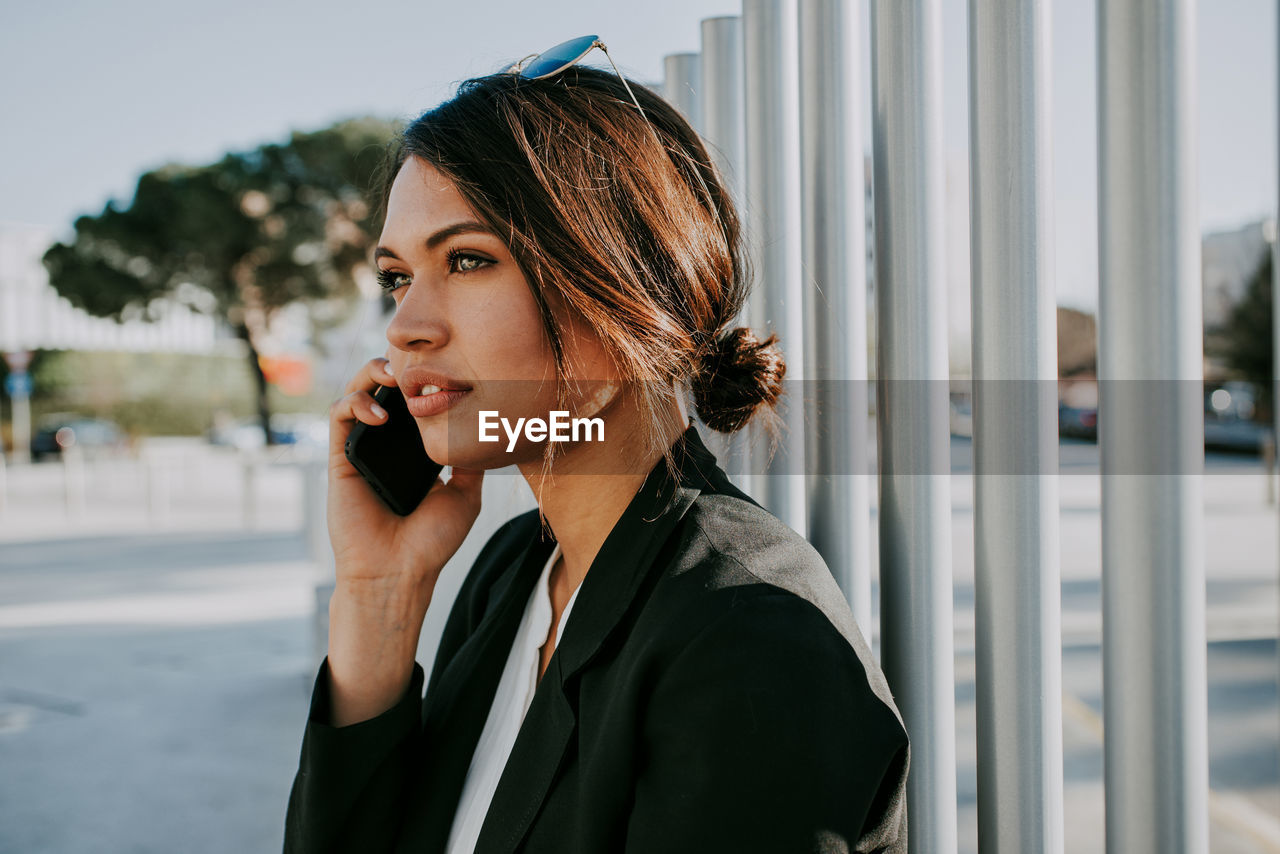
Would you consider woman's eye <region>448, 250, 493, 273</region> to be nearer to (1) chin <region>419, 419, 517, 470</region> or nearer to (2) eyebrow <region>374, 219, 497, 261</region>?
(2) eyebrow <region>374, 219, 497, 261</region>

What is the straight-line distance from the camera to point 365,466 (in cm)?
179

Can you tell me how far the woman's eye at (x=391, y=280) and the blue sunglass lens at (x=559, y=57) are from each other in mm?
383

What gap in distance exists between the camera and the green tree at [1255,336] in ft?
104

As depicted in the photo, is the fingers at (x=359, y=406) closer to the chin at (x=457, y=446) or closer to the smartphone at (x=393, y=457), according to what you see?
the smartphone at (x=393, y=457)

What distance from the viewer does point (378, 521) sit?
5.96 ft

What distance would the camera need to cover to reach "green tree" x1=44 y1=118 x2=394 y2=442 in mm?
29156

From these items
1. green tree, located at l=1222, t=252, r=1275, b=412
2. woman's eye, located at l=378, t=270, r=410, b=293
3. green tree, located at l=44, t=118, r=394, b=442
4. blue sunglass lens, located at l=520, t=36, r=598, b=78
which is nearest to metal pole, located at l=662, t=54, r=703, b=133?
blue sunglass lens, located at l=520, t=36, r=598, b=78

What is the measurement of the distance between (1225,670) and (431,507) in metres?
5.49

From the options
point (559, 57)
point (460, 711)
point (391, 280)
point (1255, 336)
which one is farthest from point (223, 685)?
point (1255, 336)

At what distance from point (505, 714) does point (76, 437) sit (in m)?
38.7

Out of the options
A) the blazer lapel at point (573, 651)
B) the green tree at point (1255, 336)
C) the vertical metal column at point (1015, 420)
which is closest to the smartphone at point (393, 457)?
the blazer lapel at point (573, 651)

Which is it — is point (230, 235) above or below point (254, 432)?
above

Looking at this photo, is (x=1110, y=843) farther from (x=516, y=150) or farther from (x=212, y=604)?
(x=212, y=604)

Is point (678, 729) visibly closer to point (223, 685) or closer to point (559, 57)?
point (559, 57)
